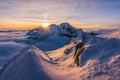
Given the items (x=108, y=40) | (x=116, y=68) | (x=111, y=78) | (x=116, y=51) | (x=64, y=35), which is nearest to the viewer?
(x=111, y=78)

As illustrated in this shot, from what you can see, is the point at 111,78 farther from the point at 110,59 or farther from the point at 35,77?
the point at 35,77

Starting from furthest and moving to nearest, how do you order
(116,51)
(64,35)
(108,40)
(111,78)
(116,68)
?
(64,35), (108,40), (116,51), (116,68), (111,78)

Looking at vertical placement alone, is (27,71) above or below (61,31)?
above

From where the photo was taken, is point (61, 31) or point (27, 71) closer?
point (27, 71)

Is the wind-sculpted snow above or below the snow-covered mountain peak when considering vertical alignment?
above

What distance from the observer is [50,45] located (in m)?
130

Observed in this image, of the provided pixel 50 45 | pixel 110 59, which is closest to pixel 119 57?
pixel 110 59

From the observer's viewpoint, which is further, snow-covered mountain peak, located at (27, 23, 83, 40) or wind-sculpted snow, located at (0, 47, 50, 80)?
snow-covered mountain peak, located at (27, 23, 83, 40)

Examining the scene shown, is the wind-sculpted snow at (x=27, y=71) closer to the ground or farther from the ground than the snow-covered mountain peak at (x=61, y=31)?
farther from the ground

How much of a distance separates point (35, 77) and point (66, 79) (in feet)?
4.51

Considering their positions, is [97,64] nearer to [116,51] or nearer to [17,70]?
[116,51]

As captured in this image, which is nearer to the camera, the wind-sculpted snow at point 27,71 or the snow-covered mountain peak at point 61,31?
the wind-sculpted snow at point 27,71

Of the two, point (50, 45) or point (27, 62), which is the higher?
point (27, 62)

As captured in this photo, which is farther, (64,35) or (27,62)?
(64,35)
